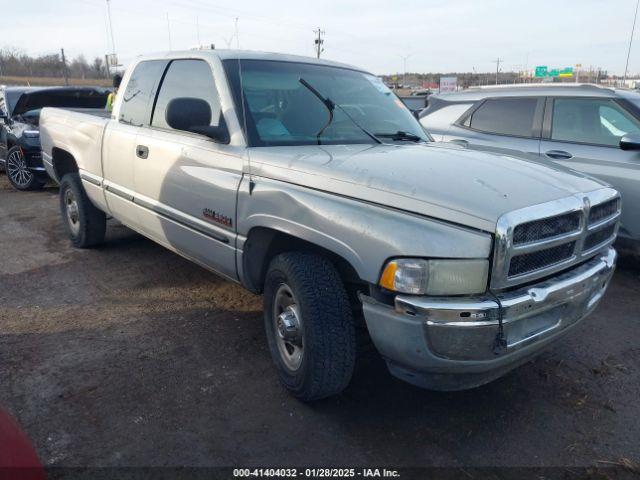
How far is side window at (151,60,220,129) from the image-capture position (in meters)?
3.59

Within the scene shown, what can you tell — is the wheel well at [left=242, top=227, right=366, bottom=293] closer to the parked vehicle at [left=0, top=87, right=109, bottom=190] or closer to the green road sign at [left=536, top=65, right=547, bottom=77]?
the parked vehicle at [left=0, top=87, right=109, bottom=190]

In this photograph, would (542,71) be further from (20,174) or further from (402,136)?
(402,136)

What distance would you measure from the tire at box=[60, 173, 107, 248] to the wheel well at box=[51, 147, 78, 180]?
0.20 m

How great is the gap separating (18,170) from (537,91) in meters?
8.27

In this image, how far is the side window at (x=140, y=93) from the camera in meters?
4.36

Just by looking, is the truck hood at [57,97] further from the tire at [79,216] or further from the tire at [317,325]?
the tire at [317,325]

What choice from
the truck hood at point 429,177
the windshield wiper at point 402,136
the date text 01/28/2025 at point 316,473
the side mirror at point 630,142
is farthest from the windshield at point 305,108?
the side mirror at point 630,142

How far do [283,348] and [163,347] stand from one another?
99 centimetres

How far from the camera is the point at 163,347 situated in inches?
144

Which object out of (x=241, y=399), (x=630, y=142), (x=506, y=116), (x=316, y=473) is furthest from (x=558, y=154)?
(x=316, y=473)

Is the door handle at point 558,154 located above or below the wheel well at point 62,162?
above

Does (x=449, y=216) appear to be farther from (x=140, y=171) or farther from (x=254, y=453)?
(x=140, y=171)

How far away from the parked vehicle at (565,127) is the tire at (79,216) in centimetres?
385

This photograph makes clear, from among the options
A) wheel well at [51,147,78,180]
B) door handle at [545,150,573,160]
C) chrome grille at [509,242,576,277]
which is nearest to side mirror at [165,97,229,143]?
chrome grille at [509,242,576,277]
